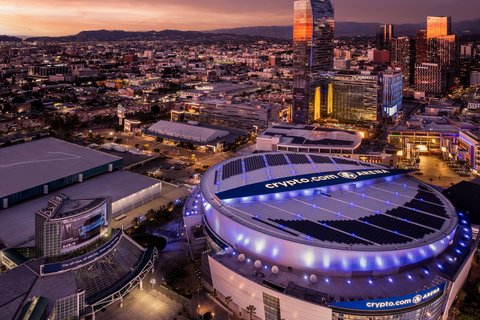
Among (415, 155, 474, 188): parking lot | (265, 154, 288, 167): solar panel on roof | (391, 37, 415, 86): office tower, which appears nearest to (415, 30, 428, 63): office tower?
(391, 37, 415, 86): office tower

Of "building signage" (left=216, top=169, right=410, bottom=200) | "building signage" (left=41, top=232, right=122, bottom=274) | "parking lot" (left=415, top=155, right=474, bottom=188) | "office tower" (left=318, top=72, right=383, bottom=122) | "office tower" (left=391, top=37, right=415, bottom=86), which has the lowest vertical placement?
"building signage" (left=41, top=232, right=122, bottom=274)

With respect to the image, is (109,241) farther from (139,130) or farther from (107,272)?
(139,130)


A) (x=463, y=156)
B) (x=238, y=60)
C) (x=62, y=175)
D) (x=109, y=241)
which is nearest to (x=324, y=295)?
(x=109, y=241)

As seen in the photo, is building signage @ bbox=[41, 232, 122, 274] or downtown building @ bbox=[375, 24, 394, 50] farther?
downtown building @ bbox=[375, 24, 394, 50]

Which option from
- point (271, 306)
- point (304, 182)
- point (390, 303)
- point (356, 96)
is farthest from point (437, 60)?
point (271, 306)

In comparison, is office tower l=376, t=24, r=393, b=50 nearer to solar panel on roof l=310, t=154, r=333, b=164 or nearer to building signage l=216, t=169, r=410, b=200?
solar panel on roof l=310, t=154, r=333, b=164

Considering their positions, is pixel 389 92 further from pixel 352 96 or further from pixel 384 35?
pixel 384 35
